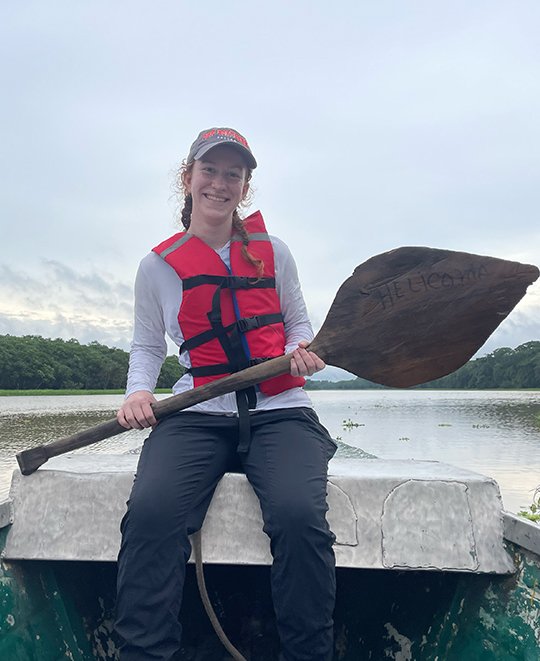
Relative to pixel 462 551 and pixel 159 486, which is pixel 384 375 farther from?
pixel 159 486

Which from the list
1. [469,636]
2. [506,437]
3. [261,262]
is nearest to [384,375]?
[261,262]

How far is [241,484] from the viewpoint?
59.3 inches

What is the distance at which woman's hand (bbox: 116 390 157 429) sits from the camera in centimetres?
167

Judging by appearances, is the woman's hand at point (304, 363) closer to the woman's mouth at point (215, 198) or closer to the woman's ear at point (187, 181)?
the woman's mouth at point (215, 198)

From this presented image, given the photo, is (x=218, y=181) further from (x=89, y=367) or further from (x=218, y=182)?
(x=89, y=367)

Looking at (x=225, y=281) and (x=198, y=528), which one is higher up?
(x=225, y=281)

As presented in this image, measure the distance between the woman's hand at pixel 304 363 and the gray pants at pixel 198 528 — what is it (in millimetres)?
213

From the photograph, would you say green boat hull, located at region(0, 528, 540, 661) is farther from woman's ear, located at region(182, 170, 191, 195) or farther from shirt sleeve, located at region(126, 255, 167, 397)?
woman's ear, located at region(182, 170, 191, 195)

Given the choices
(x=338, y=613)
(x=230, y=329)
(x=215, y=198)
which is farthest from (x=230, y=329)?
(x=338, y=613)

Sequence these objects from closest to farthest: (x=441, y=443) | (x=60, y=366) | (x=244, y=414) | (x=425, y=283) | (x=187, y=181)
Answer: (x=244, y=414) < (x=425, y=283) < (x=187, y=181) < (x=441, y=443) < (x=60, y=366)

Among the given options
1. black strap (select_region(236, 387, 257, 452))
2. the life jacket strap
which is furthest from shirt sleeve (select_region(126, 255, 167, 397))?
black strap (select_region(236, 387, 257, 452))

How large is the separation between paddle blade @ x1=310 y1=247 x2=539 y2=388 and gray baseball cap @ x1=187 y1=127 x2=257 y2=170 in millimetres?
634

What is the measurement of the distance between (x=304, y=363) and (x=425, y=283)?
21.2 inches

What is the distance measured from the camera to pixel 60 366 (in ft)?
167
